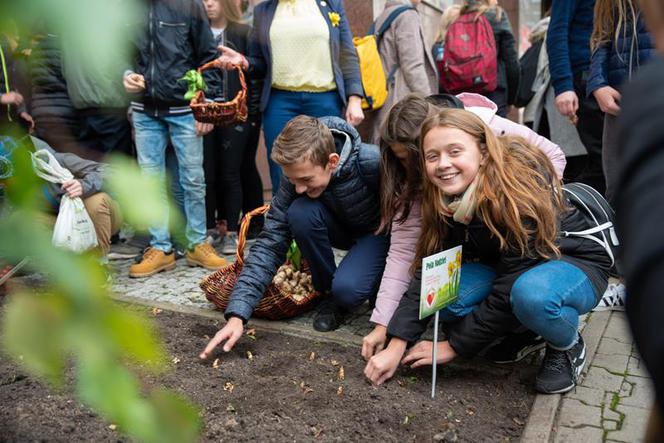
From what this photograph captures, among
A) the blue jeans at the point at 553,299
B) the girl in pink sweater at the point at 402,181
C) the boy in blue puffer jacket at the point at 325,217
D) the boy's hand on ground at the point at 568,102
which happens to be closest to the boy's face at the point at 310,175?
the boy in blue puffer jacket at the point at 325,217

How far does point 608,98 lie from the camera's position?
2.86m

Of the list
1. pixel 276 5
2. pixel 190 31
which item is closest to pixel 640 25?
pixel 276 5

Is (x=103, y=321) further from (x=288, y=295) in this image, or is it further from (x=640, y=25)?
(x=640, y=25)

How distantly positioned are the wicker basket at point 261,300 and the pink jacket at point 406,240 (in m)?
0.52

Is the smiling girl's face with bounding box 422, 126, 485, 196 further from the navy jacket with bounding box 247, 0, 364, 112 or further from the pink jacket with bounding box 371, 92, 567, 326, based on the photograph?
the navy jacket with bounding box 247, 0, 364, 112

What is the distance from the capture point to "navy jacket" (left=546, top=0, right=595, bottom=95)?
3.18m

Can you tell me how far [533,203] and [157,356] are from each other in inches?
72.1

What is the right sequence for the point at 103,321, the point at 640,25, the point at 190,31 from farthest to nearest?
the point at 190,31 → the point at 640,25 → the point at 103,321

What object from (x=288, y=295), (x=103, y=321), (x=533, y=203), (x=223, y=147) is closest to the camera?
(x=103, y=321)

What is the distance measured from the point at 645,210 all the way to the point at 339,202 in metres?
2.38

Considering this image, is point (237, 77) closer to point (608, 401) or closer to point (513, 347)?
point (513, 347)

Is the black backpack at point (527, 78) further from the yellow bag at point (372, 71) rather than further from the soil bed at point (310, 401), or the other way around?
the soil bed at point (310, 401)

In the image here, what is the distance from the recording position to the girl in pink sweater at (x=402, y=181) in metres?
2.50

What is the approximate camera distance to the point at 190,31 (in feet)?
12.1
